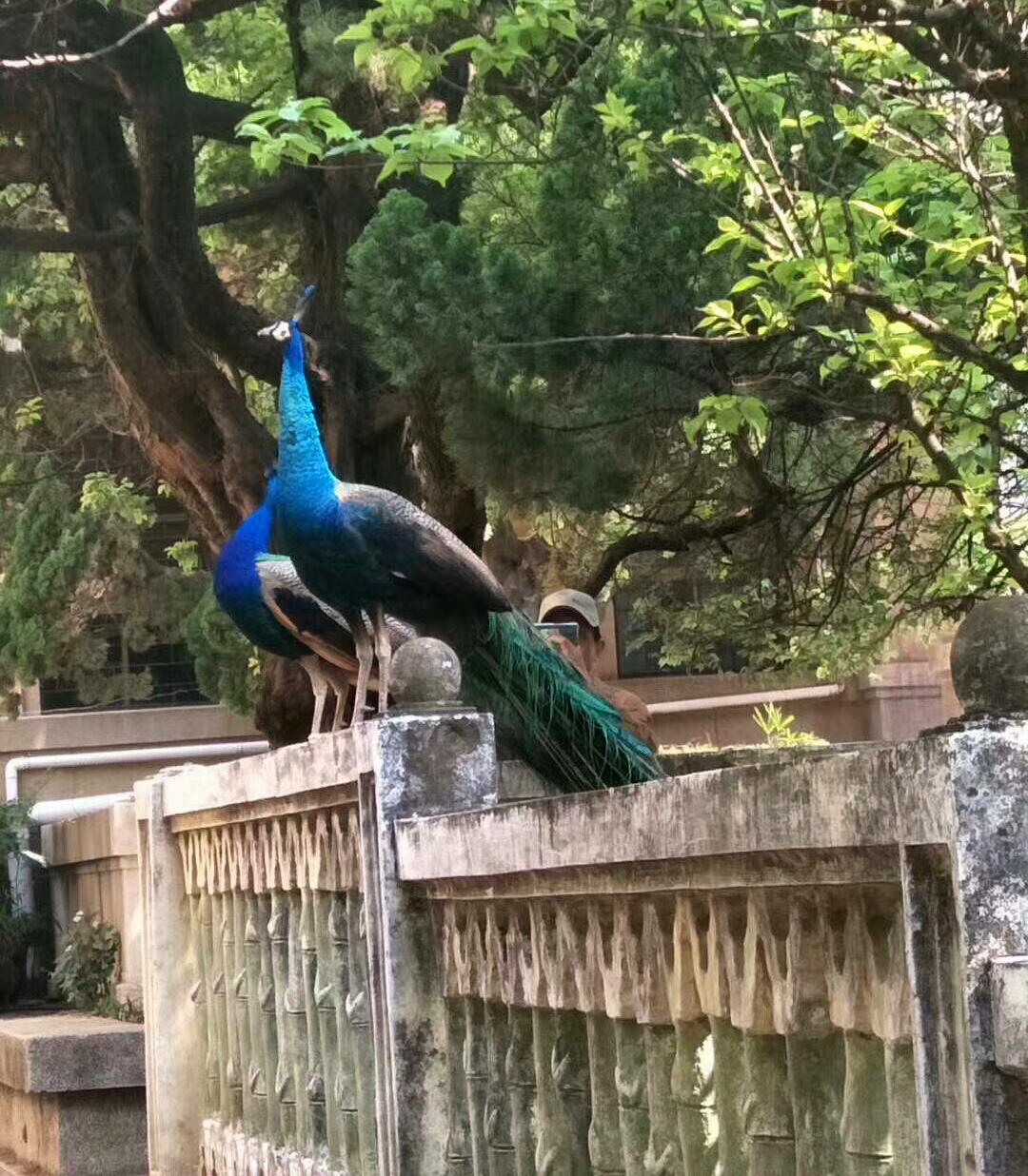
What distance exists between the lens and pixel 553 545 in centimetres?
1212

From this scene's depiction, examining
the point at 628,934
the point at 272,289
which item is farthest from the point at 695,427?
the point at 272,289

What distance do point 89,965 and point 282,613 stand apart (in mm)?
4033

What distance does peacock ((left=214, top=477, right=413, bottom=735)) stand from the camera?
680 centimetres

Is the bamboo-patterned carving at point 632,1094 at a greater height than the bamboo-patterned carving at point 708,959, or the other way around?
the bamboo-patterned carving at point 708,959

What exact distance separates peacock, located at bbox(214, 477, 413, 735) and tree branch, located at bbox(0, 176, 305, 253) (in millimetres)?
2726

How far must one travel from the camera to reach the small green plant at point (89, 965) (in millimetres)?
9977

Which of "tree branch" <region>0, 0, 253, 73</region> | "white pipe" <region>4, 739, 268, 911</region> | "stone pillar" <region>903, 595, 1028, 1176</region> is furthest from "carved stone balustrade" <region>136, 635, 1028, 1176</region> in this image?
"white pipe" <region>4, 739, 268, 911</region>

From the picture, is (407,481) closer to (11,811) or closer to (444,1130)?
(11,811)

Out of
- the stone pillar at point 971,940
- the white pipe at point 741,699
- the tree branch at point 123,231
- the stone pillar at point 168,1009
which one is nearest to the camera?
the stone pillar at point 971,940

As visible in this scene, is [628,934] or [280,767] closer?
[628,934]

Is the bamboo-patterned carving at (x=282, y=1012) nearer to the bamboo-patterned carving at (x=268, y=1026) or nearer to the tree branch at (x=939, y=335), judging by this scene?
the bamboo-patterned carving at (x=268, y=1026)

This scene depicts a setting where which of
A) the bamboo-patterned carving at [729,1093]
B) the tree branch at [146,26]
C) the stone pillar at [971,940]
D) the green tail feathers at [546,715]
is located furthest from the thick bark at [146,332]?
the stone pillar at [971,940]

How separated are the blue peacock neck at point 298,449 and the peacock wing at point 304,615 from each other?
704 millimetres

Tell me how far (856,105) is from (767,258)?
121 cm
